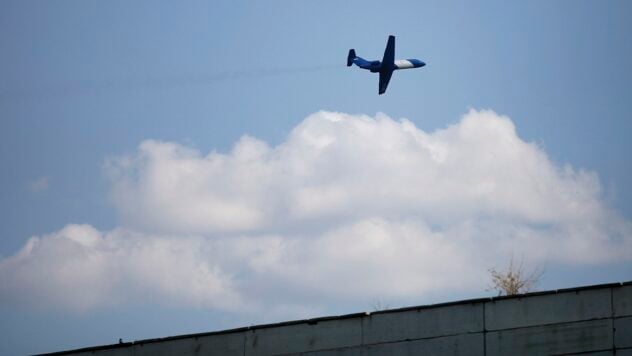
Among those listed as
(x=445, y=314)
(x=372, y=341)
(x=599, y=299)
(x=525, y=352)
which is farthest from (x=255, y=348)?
(x=599, y=299)

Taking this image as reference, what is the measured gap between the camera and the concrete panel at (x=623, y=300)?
36.4 metres

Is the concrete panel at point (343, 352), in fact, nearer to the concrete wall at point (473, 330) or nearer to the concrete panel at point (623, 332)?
the concrete wall at point (473, 330)

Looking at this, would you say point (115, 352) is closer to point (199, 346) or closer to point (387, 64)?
point (199, 346)

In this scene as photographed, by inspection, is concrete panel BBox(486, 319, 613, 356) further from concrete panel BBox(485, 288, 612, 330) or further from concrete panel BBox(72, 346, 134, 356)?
concrete panel BBox(72, 346, 134, 356)

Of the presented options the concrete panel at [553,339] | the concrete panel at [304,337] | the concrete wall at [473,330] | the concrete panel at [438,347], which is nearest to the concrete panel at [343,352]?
the concrete wall at [473,330]

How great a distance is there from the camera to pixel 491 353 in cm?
3812

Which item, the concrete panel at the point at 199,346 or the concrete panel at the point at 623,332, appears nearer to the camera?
the concrete panel at the point at 623,332

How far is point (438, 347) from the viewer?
39406 millimetres

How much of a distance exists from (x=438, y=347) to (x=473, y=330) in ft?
4.97

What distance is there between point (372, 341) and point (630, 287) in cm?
998

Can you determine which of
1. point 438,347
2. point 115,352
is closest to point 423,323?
point 438,347

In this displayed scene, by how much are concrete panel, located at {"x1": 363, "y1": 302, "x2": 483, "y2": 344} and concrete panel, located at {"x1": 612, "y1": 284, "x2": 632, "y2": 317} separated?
479cm

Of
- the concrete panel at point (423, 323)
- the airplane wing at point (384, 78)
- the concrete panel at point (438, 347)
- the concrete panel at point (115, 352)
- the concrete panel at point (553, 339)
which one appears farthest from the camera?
the airplane wing at point (384, 78)

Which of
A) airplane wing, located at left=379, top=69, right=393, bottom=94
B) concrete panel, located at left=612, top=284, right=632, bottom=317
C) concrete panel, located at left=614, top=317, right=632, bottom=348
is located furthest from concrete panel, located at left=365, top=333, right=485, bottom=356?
airplane wing, located at left=379, top=69, right=393, bottom=94
